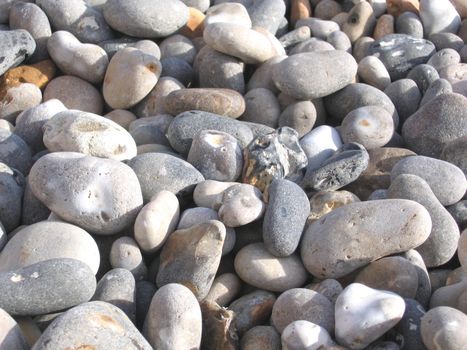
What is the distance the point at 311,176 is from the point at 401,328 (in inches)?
34.4

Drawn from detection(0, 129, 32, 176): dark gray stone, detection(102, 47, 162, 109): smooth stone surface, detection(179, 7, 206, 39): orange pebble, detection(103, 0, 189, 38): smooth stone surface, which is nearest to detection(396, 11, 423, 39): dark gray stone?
detection(179, 7, 206, 39): orange pebble

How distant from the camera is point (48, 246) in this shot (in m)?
2.29

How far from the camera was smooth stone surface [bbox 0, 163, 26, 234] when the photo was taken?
2.60 meters

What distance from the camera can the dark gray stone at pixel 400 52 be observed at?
→ 12.3ft

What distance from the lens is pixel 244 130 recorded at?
119 inches

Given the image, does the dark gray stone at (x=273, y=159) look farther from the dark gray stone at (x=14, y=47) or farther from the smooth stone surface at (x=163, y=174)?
the dark gray stone at (x=14, y=47)

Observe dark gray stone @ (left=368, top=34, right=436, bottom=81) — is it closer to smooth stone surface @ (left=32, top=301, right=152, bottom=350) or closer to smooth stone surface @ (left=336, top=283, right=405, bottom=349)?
smooth stone surface @ (left=336, top=283, right=405, bottom=349)

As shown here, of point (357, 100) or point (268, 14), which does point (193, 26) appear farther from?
point (357, 100)

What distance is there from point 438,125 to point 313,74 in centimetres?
65

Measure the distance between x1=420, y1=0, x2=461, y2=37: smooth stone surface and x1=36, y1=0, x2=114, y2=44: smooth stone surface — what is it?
199cm

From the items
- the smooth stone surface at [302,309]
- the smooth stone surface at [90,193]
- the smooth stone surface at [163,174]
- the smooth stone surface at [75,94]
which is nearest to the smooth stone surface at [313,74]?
the smooth stone surface at [163,174]

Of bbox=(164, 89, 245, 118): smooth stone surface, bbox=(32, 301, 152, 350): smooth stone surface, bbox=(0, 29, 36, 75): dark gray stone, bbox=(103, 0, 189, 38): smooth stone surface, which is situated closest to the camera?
bbox=(32, 301, 152, 350): smooth stone surface

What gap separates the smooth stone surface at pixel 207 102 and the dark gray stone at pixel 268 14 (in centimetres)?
97

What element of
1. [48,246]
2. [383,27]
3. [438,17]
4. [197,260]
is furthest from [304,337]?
[438,17]
